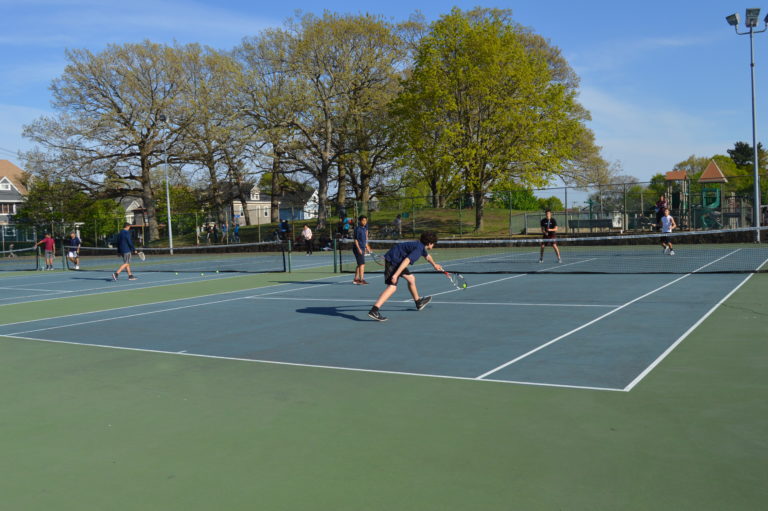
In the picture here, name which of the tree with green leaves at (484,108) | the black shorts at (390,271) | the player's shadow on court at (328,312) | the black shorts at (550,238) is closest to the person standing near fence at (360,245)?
the player's shadow on court at (328,312)

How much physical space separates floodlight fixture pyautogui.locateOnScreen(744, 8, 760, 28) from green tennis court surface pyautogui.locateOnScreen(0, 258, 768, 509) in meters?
18.2

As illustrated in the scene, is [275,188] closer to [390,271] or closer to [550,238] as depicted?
[550,238]

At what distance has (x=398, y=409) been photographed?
5785mm

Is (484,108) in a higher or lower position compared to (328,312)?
higher

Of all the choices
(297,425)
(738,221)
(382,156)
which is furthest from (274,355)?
(382,156)

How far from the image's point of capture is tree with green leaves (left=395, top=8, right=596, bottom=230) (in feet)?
122

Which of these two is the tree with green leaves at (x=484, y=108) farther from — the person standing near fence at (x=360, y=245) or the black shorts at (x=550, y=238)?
the person standing near fence at (x=360, y=245)

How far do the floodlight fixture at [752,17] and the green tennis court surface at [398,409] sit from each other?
59.7ft

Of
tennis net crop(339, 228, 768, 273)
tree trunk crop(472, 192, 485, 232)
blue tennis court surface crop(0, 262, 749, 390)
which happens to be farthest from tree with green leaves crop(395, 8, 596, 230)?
blue tennis court surface crop(0, 262, 749, 390)

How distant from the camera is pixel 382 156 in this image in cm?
4884

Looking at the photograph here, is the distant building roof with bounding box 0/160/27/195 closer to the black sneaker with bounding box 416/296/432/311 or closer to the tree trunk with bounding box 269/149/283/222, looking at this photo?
the tree trunk with bounding box 269/149/283/222

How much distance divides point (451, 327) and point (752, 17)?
22.8 meters

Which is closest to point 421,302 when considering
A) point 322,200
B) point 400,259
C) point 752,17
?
point 400,259

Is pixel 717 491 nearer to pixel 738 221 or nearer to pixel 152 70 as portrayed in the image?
pixel 738 221
